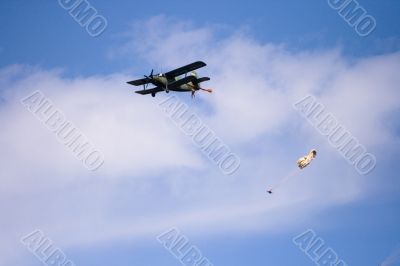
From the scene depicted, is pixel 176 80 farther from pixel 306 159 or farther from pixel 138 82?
pixel 306 159

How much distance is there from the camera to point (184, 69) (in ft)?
224

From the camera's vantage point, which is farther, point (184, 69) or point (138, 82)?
point (138, 82)

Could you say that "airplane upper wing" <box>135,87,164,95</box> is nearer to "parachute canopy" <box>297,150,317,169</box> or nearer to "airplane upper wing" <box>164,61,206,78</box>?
"airplane upper wing" <box>164,61,206,78</box>

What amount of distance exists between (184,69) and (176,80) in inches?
93.4

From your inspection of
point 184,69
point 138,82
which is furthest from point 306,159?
point 138,82

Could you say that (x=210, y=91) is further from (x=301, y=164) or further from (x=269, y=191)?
(x=269, y=191)

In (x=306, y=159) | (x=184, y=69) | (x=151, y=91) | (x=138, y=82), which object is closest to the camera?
(x=306, y=159)

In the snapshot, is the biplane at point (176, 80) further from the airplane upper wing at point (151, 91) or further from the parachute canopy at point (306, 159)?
the parachute canopy at point (306, 159)

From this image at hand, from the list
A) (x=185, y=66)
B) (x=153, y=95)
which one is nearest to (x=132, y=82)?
(x=153, y=95)

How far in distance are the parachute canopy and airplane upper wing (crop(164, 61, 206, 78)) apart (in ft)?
58.9

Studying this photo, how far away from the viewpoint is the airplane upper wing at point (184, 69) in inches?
2640

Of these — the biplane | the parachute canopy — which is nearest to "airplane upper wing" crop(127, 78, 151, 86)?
the biplane

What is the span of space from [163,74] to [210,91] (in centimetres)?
810

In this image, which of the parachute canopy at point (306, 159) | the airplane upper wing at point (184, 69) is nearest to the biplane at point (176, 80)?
the airplane upper wing at point (184, 69)
